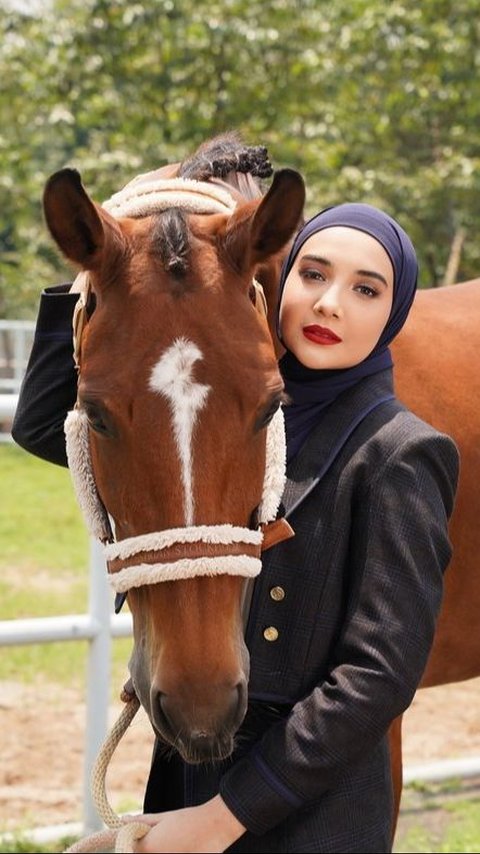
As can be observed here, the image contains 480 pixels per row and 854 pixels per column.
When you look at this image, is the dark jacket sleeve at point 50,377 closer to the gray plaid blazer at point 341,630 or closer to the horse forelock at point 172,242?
the horse forelock at point 172,242

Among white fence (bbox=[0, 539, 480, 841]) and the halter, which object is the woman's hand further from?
white fence (bbox=[0, 539, 480, 841])

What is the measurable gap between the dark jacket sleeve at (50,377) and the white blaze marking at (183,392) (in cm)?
60

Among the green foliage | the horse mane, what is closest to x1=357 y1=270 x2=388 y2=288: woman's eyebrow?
the horse mane

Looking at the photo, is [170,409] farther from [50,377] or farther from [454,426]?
[454,426]

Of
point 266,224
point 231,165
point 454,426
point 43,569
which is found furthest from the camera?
point 43,569

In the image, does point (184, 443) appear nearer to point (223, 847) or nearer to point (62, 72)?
point (223, 847)

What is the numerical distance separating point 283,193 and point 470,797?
3.15 meters

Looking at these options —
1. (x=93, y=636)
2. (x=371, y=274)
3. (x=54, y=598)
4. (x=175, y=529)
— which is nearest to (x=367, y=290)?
(x=371, y=274)

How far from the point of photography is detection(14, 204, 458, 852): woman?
1648mm

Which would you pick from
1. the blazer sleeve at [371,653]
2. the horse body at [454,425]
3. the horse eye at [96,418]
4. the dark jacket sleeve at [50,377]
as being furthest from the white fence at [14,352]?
the blazer sleeve at [371,653]

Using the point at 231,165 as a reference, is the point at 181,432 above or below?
below

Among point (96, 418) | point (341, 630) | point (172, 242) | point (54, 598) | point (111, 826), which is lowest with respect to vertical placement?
point (54, 598)

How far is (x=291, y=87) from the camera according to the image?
38.7ft

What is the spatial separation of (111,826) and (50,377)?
0.92 metres
